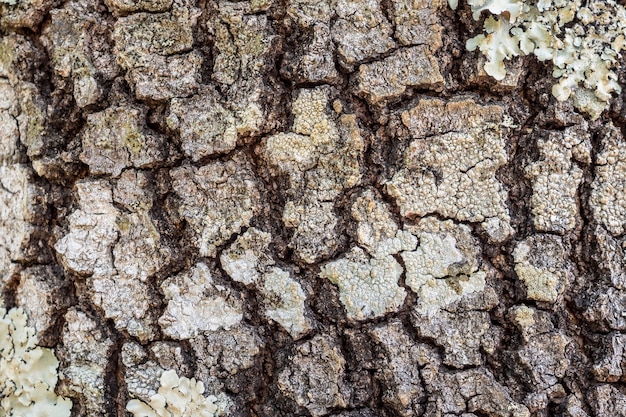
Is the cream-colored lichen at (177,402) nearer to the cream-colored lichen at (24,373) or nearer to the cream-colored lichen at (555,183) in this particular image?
the cream-colored lichen at (24,373)

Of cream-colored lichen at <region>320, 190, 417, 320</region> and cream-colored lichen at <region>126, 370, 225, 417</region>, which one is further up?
cream-colored lichen at <region>320, 190, 417, 320</region>

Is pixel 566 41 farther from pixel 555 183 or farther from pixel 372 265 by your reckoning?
pixel 372 265

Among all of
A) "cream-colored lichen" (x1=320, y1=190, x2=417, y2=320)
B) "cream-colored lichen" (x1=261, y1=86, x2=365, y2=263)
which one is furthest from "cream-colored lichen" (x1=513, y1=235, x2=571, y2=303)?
"cream-colored lichen" (x1=261, y1=86, x2=365, y2=263)

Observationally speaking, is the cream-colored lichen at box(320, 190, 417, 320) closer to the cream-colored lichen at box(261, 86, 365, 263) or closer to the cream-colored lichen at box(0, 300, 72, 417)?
the cream-colored lichen at box(261, 86, 365, 263)

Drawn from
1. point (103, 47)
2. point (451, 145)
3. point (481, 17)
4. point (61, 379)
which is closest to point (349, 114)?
point (451, 145)

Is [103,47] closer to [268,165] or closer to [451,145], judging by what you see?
[268,165]

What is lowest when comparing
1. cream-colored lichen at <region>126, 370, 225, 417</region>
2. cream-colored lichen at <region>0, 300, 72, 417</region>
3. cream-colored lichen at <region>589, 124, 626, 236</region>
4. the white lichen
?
cream-colored lichen at <region>126, 370, 225, 417</region>

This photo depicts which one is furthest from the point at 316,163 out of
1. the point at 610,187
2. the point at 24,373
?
the point at 24,373
